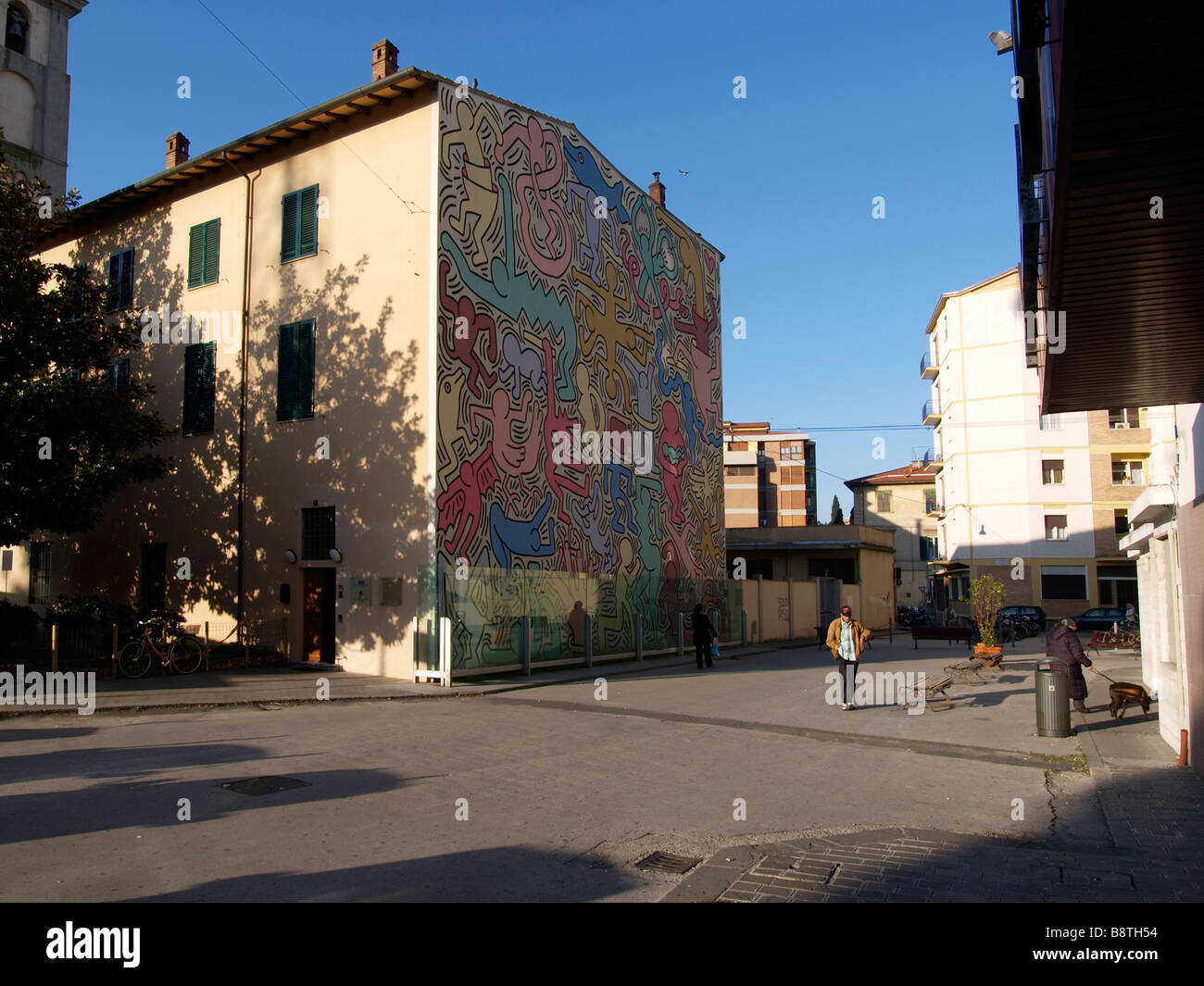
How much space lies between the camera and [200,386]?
22812mm

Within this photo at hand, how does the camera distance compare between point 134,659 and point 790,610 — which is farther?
point 790,610

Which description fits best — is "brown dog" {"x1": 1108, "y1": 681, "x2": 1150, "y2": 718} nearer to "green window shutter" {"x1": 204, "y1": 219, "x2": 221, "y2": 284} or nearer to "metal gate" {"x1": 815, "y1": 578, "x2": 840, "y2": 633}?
"green window shutter" {"x1": 204, "y1": 219, "x2": 221, "y2": 284}

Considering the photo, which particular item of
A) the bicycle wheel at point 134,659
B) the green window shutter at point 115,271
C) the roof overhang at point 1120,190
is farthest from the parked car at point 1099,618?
the green window shutter at point 115,271

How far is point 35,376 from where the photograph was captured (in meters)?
17.0

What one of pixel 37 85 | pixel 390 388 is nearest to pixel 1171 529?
pixel 390 388

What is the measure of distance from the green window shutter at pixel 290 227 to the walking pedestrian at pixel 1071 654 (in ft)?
57.0

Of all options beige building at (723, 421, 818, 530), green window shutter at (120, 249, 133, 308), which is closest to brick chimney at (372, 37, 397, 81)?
green window shutter at (120, 249, 133, 308)

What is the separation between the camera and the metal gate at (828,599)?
39594 mm

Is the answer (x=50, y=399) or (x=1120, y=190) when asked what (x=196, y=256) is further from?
(x=1120, y=190)

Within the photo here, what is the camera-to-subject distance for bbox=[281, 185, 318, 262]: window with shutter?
68.4 ft

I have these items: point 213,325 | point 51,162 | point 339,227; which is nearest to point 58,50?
point 51,162

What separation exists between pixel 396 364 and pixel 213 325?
21.3 ft

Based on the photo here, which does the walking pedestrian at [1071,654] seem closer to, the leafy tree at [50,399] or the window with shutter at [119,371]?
the leafy tree at [50,399]

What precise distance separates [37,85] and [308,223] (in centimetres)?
1714
